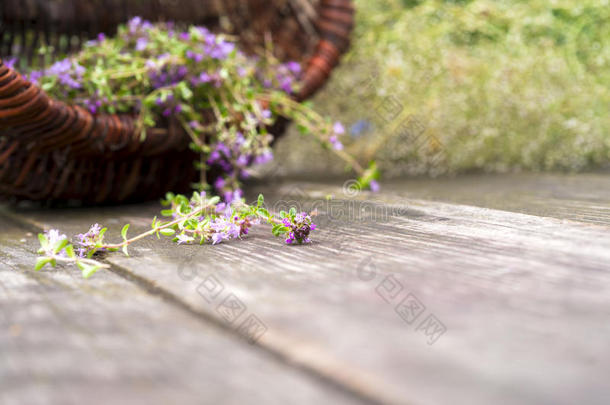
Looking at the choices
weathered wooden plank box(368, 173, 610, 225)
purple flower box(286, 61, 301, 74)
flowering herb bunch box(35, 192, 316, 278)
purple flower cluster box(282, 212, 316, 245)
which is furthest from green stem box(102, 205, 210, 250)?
purple flower box(286, 61, 301, 74)

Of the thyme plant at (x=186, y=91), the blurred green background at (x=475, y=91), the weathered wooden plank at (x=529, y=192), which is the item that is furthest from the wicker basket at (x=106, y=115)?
the weathered wooden plank at (x=529, y=192)

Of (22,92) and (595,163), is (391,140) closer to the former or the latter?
(595,163)

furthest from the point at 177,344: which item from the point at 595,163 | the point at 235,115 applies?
the point at 595,163

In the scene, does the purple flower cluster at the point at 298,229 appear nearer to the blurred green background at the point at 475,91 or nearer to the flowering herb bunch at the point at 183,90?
the flowering herb bunch at the point at 183,90

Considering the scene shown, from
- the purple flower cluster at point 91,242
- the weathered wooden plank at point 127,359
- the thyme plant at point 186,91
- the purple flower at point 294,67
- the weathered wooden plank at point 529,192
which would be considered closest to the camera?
the weathered wooden plank at point 127,359

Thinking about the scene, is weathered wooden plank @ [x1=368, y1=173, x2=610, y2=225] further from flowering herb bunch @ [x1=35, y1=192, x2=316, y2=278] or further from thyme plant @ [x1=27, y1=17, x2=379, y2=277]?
flowering herb bunch @ [x1=35, y1=192, x2=316, y2=278]

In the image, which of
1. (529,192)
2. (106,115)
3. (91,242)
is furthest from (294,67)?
(91,242)

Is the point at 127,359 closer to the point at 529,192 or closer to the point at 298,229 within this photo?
the point at 298,229
